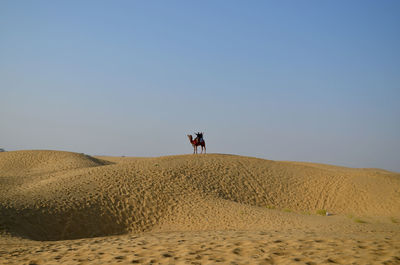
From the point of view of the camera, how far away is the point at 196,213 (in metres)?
16.5

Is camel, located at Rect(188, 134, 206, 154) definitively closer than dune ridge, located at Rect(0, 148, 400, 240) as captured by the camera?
No

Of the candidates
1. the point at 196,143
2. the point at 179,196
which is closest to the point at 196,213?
the point at 179,196

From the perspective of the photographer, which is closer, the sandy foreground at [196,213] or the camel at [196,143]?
the sandy foreground at [196,213]

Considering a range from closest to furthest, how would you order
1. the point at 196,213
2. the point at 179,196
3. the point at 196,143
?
the point at 196,213
the point at 179,196
the point at 196,143

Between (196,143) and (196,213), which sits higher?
(196,143)

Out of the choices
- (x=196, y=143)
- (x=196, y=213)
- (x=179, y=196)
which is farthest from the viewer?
(x=196, y=143)

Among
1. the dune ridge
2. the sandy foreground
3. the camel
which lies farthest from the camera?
the camel

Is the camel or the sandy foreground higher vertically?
the camel

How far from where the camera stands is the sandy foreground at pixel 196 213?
24.5 feet

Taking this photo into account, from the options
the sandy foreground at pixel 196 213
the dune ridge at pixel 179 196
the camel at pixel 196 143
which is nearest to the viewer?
the sandy foreground at pixel 196 213

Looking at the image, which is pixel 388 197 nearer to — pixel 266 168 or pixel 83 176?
pixel 266 168

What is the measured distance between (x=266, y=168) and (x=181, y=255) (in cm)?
1975

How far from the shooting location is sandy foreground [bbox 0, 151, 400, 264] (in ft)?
24.5

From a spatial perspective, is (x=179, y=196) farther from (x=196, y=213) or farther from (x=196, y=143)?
(x=196, y=143)
